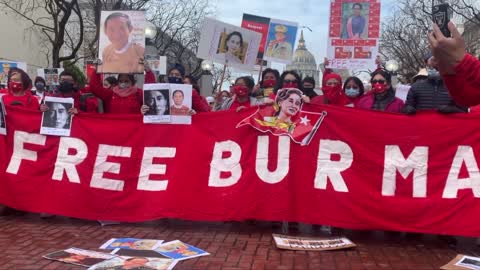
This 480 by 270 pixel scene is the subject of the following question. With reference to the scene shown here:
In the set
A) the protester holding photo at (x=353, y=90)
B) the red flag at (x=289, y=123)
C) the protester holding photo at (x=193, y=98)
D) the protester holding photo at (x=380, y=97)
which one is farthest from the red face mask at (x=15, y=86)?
the protester holding photo at (x=380, y=97)

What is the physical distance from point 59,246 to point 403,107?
402cm

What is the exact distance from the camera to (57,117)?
6070 millimetres

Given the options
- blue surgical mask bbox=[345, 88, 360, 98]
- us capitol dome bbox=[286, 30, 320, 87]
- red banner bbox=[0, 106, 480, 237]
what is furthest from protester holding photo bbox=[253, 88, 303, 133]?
us capitol dome bbox=[286, 30, 320, 87]

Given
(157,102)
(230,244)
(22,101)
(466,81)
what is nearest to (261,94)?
(157,102)

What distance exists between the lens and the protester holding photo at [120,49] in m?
5.98

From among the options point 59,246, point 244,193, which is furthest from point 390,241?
point 59,246

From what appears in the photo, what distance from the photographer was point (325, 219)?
17.5ft

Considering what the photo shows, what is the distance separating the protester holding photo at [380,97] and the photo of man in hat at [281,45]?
6.07 ft

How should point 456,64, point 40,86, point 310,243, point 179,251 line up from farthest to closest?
point 40,86 → point 310,243 → point 179,251 → point 456,64

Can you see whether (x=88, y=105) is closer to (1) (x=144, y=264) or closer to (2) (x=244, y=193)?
(2) (x=244, y=193)

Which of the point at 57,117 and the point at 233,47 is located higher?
the point at 233,47

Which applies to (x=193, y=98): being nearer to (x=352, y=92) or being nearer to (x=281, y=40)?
(x=352, y=92)

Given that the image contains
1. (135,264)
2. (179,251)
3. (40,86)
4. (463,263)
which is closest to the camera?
(135,264)

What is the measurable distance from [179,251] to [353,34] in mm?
4262
